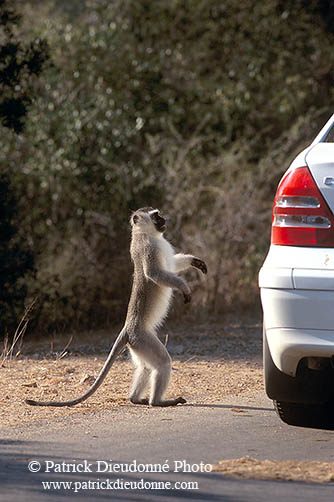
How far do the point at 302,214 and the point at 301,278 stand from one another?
398mm

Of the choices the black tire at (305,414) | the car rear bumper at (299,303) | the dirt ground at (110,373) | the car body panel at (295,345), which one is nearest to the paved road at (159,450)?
the black tire at (305,414)

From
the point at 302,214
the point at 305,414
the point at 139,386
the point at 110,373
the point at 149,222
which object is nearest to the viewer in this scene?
the point at 302,214

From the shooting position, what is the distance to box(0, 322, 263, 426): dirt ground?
7.60 m

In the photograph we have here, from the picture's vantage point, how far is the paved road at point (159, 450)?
5062 mm

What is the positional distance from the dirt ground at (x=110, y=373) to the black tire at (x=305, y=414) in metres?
1.12

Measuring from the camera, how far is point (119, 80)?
1878 centimetres

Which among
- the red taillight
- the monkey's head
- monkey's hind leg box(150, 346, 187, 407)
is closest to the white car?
the red taillight

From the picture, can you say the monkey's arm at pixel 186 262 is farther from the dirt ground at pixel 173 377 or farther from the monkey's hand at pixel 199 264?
the dirt ground at pixel 173 377

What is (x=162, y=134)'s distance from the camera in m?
18.3

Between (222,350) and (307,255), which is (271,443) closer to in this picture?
(307,255)

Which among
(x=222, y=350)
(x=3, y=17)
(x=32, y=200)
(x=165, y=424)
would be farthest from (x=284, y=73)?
(x=165, y=424)

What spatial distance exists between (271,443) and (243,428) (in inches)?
18.7

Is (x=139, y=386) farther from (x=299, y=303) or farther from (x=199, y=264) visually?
(x=299, y=303)

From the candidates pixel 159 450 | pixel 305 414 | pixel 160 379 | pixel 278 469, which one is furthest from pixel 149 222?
pixel 278 469
